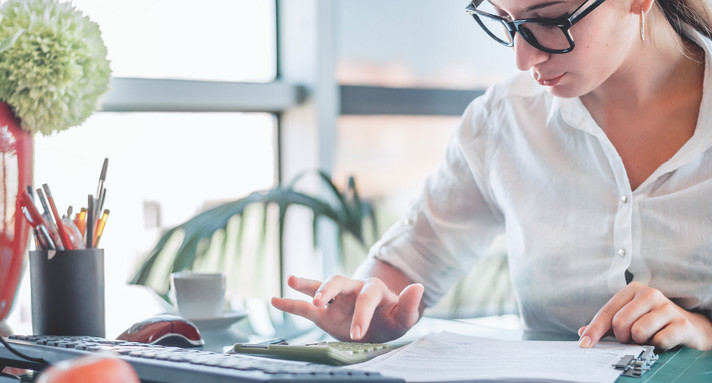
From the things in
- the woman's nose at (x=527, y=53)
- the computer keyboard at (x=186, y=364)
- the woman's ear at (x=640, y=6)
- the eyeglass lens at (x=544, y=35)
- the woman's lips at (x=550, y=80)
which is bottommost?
the computer keyboard at (x=186, y=364)

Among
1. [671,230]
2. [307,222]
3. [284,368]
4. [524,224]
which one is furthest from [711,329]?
[307,222]

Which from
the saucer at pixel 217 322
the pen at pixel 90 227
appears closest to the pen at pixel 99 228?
the pen at pixel 90 227

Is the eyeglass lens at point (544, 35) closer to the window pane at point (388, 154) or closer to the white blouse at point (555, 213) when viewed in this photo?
the white blouse at point (555, 213)

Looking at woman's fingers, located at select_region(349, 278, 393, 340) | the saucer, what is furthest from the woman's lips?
the saucer

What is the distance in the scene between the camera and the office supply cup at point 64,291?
94 cm

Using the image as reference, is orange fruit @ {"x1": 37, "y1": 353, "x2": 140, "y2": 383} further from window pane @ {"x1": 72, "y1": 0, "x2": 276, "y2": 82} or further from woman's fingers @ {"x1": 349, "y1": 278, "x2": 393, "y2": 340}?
window pane @ {"x1": 72, "y1": 0, "x2": 276, "y2": 82}

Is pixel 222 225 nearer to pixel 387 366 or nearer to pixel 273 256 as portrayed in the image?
pixel 273 256

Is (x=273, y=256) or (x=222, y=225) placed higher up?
(x=222, y=225)

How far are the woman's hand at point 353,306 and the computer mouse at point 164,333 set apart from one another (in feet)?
0.37

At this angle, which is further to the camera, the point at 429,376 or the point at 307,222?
the point at 307,222

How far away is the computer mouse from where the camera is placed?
923mm

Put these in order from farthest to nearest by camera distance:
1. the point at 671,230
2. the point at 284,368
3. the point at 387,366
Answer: the point at 671,230, the point at 387,366, the point at 284,368

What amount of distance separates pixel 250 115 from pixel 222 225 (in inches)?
23.5

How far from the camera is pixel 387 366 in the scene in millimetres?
786
